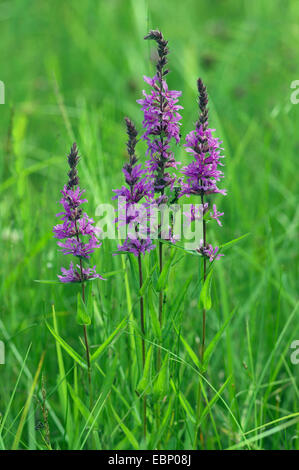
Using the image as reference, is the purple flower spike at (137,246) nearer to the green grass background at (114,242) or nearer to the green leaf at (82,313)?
the green grass background at (114,242)

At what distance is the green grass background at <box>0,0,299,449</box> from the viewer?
6.93ft

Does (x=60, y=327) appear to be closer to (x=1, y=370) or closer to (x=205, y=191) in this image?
(x=1, y=370)

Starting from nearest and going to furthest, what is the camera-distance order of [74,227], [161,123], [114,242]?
[161,123]
[74,227]
[114,242]

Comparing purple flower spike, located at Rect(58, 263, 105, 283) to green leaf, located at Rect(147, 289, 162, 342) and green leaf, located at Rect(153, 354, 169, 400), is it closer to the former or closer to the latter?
green leaf, located at Rect(147, 289, 162, 342)

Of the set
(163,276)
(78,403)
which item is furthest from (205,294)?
(78,403)

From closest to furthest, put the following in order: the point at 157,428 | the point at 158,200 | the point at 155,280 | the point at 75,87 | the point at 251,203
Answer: the point at 158,200 < the point at 155,280 < the point at 157,428 < the point at 251,203 < the point at 75,87

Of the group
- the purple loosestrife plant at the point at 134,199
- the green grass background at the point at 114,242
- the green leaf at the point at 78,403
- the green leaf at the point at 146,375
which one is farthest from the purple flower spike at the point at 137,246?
the green leaf at the point at 78,403

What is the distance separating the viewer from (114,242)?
2.49 m

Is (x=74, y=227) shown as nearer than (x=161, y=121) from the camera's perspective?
No

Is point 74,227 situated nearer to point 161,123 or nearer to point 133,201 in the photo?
point 133,201
